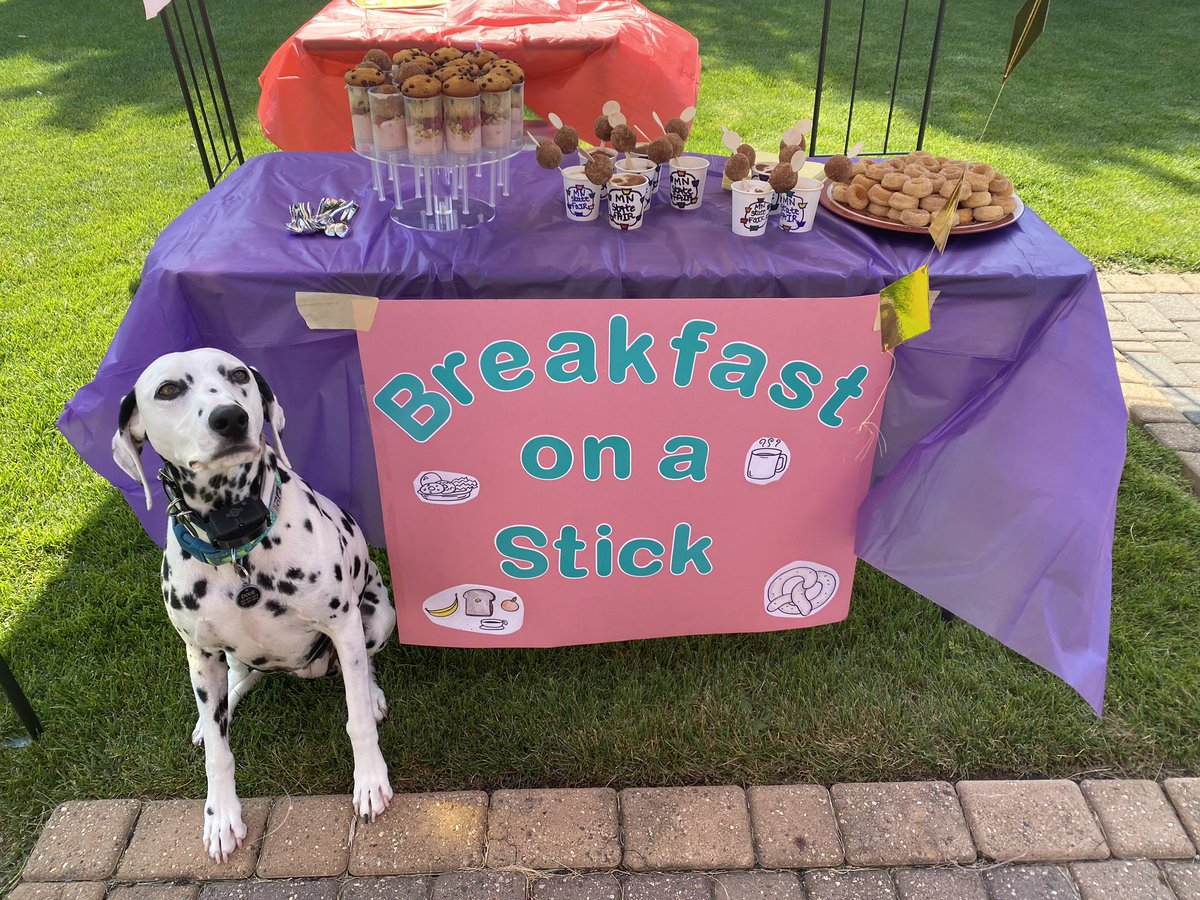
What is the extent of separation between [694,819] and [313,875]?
104cm

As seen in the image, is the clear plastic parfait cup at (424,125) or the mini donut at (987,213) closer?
the clear plastic parfait cup at (424,125)

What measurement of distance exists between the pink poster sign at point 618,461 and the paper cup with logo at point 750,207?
36cm

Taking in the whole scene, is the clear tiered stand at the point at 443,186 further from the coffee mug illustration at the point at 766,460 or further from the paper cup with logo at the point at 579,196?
the coffee mug illustration at the point at 766,460

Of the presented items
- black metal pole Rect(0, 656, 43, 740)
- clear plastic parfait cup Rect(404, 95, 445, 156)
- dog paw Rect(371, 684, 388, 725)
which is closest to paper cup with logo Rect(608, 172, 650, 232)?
clear plastic parfait cup Rect(404, 95, 445, 156)

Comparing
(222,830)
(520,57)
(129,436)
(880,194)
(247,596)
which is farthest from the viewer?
(520,57)

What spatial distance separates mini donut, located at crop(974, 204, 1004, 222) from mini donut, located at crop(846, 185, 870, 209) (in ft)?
1.05

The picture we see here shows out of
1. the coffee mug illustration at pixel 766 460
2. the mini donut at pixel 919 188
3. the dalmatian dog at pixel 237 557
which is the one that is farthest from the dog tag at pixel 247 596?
the mini donut at pixel 919 188

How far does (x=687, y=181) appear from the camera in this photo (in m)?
2.58

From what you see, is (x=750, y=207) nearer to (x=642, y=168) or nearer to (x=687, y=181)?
(x=687, y=181)

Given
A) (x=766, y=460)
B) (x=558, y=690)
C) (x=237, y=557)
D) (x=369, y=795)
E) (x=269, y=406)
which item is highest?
(x=269, y=406)

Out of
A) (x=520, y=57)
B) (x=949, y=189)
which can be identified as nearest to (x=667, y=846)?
(x=949, y=189)

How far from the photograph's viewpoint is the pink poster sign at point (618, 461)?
226 centimetres

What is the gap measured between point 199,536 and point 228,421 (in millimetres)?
365

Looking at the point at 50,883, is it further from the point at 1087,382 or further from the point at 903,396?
the point at 1087,382
